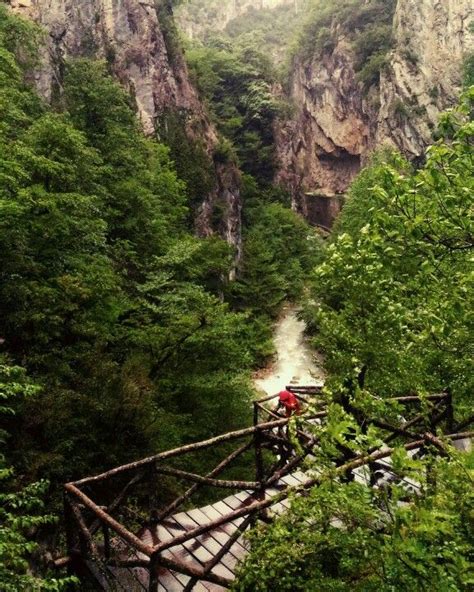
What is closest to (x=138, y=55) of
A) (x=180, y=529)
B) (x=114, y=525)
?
(x=180, y=529)

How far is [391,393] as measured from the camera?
8789 millimetres

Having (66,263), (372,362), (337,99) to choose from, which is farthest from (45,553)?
(337,99)

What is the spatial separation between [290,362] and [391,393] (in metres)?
21.0

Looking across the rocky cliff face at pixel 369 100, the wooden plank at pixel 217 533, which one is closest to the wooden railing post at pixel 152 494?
the wooden plank at pixel 217 533

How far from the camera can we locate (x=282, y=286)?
36.3m

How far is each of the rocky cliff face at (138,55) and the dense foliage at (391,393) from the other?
27589 millimetres

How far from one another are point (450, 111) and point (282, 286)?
3168 cm

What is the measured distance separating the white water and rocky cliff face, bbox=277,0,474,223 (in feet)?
71.1

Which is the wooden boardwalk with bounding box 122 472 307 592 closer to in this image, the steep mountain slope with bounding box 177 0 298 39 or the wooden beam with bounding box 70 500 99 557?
the wooden beam with bounding box 70 500 99 557

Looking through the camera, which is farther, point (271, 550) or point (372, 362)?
point (372, 362)

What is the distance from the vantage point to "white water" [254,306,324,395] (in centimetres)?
2686

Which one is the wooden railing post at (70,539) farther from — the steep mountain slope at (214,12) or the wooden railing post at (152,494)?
the steep mountain slope at (214,12)

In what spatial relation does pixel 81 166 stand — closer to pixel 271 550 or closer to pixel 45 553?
pixel 45 553

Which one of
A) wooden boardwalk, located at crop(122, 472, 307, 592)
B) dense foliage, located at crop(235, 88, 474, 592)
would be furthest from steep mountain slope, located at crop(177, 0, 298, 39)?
wooden boardwalk, located at crop(122, 472, 307, 592)
